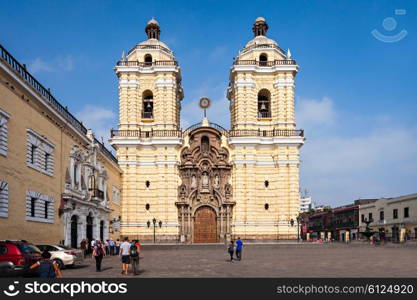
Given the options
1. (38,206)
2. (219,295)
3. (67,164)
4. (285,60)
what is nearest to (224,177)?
(285,60)

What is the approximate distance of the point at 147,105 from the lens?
52281mm

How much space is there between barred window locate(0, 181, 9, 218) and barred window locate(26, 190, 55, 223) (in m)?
2.40

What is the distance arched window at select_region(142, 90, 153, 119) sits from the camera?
171 feet

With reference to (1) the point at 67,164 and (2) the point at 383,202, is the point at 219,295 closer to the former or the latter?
(1) the point at 67,164

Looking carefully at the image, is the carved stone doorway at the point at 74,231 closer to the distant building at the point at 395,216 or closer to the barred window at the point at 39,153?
the barred window at the point at 39,153

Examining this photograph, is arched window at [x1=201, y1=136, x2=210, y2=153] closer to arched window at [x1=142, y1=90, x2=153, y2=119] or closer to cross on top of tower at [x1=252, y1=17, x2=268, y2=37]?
arched window at [x1=142, y1=90, x2=153, y2=119]

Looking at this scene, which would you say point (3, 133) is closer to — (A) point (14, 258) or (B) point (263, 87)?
(A) point (14, 258)

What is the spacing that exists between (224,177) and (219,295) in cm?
3867

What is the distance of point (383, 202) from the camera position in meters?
69.8

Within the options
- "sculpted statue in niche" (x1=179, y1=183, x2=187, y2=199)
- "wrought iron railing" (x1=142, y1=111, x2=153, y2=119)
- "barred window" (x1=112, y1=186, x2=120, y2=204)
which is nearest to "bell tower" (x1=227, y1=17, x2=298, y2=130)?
"sculpted statue in niche" (x1=179, y1=183, x2=187, y2=199)

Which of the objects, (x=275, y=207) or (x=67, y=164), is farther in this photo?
(x=275, y=207)

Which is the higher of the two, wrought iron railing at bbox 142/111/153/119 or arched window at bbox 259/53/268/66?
arched window at bbox 259/53/268/66

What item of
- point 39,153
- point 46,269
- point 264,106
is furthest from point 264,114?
point 46,269

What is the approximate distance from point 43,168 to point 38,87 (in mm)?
4122
